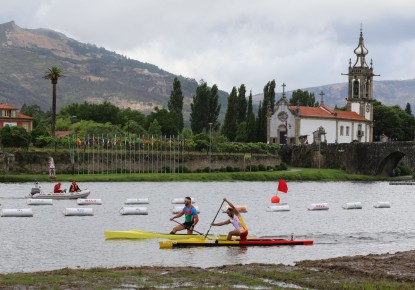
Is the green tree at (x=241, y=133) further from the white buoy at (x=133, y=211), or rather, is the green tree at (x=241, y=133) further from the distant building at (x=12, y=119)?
the white buoy at (x=133, y=211)

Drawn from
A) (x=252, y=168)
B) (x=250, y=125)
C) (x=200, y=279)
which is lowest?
(x=200, y=279)

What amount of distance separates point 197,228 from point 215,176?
240 feet

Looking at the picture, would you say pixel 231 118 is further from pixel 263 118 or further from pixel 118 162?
pixel 118 162

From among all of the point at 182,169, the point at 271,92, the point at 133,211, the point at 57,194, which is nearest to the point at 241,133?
the point at 271,92

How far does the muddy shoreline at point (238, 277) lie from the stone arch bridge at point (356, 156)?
403ft

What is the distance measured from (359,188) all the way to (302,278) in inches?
3796

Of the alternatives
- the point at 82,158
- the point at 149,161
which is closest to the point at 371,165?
the point at 149,161

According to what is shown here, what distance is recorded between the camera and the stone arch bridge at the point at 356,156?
162000 millimetres

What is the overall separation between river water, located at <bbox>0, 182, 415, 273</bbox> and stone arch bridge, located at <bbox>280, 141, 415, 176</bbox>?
165 feet

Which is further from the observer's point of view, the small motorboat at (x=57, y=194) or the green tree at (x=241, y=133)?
the green tree at (x=241, y=133)

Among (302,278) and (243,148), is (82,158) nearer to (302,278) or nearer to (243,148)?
(243,148)

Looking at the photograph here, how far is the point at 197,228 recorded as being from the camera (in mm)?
62219

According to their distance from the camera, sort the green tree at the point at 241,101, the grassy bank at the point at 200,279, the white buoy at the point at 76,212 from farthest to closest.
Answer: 1. the green tree at the point at 241,101
2. the white buoy at the point at 76,212
3. the grassy bank at the point at 200,279

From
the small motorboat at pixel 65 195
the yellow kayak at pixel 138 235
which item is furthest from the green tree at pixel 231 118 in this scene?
the yellow kayak at pixel 138 235
